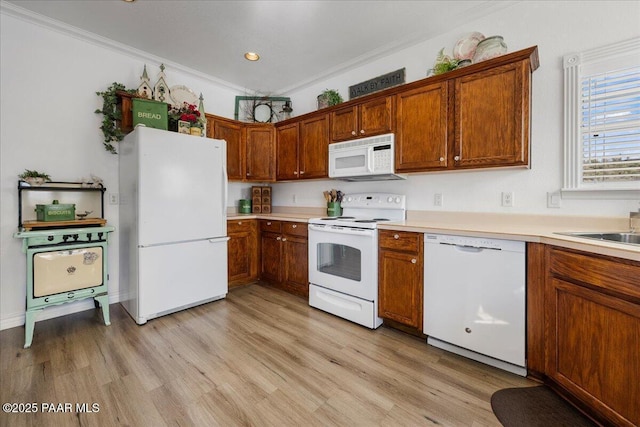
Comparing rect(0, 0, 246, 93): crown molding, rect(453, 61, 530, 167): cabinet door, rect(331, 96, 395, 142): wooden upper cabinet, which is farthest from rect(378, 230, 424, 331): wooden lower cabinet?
rect(0, 0, 246, 93): crown molding

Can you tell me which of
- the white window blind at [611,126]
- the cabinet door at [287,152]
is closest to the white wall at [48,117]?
the cabinet door at [287,152]

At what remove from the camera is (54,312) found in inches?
100

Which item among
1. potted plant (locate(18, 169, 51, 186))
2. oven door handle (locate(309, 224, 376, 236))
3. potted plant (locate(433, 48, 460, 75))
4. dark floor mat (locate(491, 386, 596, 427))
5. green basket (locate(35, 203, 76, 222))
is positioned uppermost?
potted plant (locate(433, 48, 460, 75))

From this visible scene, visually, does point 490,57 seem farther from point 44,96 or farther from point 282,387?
point 44,96

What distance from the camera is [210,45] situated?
9.36 feet

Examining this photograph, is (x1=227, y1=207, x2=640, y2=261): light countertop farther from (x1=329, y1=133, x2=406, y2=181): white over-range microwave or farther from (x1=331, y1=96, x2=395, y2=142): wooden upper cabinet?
(x1=331, y1=96, x2=395, y2=142): wooden upper cabinet

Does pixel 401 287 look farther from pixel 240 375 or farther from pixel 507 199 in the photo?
pixel 240 375

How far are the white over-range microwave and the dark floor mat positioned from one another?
179 cm

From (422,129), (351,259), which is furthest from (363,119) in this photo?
(351,259)

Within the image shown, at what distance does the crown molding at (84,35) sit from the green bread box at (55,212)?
1.65 meters

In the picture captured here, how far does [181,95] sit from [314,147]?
5.77ft

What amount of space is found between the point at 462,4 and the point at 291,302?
3223 mm

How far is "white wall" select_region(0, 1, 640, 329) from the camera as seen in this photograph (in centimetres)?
193

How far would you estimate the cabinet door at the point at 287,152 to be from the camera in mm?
3453
